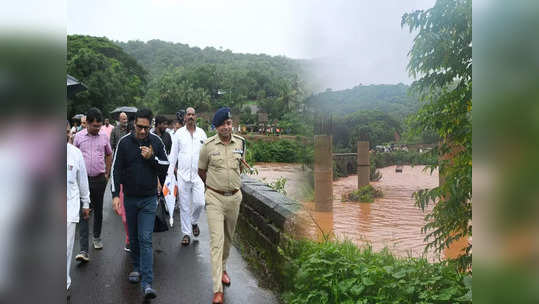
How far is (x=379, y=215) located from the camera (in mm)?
8148

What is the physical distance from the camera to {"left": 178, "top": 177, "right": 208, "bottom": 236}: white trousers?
5855 millimetres

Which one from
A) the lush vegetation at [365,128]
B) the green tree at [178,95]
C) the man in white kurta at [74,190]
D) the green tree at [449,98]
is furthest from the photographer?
the green tree at [178,95]

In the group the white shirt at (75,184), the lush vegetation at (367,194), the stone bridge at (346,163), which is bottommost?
the lush vegetation at (367,194)

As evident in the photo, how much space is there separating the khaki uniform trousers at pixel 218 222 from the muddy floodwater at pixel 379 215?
0.64 meters

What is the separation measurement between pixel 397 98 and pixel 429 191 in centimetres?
228

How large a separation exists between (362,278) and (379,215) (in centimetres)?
504

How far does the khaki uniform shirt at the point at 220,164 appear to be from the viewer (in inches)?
161

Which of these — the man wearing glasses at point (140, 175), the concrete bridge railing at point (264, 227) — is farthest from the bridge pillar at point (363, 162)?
the man wearing glasses at point (140, 175)

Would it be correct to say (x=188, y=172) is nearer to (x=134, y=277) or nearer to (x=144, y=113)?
(x=134, y=277)

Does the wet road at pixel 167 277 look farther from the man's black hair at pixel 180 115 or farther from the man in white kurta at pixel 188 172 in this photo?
the man's black hair at pixel 180 115

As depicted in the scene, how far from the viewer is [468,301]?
2668 mm

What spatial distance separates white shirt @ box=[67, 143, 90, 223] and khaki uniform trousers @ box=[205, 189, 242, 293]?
1.09 m

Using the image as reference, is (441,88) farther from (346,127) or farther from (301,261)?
(346,127)

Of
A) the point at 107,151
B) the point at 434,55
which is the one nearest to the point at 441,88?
the point at 434,55
